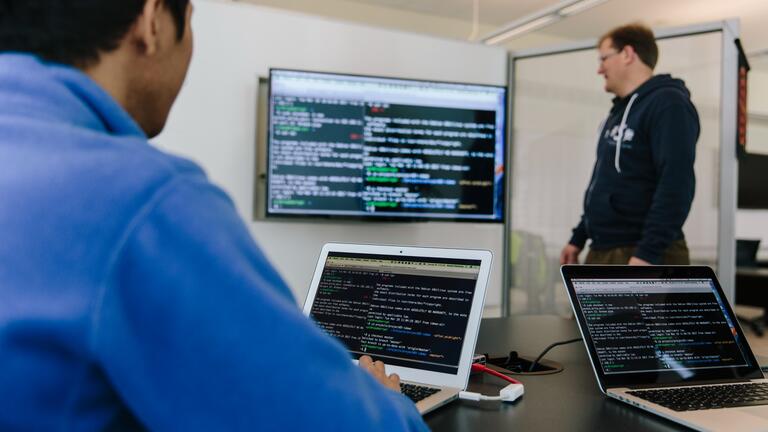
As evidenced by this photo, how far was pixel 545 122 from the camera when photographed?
10.8 ft

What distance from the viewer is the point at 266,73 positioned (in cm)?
289

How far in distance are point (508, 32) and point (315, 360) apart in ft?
10.8

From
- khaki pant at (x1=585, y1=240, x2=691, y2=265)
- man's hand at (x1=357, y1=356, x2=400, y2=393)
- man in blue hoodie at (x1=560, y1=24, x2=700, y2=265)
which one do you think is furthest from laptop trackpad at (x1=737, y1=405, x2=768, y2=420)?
khaki pant at (x1=585, y1=240, x2=691, y2=265)

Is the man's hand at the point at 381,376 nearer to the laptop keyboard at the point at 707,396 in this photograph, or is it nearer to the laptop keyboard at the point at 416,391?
the laptop keyboard at the point at 416,391

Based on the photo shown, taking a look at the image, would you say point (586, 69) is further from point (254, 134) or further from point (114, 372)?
point (114, 372)

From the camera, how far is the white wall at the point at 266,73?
109 inches

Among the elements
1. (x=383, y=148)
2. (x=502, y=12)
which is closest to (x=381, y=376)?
(x=383, y=148)

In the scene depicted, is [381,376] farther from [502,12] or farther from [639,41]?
[502,12]

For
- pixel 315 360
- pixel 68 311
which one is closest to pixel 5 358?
pixel 68 311

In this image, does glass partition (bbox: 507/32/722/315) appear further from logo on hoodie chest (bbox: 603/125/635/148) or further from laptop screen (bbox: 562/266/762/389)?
laptop screen (bbox: 562/266/762/389)

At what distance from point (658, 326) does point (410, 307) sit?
44 centimetres

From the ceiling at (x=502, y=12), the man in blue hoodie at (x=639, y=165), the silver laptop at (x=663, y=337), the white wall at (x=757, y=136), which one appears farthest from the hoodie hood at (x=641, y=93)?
the white wall at (x=757, y=136)

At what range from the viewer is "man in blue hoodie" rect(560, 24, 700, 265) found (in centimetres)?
237

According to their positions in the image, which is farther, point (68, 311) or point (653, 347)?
point (653, 347)
